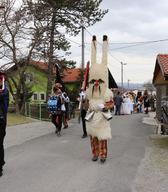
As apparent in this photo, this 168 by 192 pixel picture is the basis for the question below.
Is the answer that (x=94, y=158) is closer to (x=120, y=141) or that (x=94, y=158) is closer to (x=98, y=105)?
(x=98, y=105)

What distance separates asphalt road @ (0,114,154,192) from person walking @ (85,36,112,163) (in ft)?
1.17

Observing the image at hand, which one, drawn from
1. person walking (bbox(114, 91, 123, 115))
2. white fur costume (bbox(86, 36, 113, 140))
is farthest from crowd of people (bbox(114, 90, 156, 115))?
white fur costume (bbox(86, 36, 113, 140))

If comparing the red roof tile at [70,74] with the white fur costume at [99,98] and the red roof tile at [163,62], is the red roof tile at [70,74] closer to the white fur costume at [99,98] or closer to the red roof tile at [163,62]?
the red roof tile at [163,62]

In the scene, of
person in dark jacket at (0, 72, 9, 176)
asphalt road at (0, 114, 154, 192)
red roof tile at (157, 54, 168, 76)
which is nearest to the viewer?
asphalt road at (0, 114, 154, 192)

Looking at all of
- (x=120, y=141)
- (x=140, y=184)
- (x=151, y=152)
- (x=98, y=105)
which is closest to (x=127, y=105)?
(x=120, y=141)

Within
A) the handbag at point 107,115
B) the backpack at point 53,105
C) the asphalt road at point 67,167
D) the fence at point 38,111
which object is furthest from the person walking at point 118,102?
the handbag at point 107,115

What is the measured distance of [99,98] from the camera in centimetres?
1024

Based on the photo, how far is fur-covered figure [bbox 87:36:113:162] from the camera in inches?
396

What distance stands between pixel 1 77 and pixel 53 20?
2627cm

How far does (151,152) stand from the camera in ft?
39.5

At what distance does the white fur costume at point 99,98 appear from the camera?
10062 mm

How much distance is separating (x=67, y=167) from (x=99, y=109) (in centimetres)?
154

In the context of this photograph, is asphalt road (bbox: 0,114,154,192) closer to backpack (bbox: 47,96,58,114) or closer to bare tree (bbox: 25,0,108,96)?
backpack (bbox: 47,96,58,114)

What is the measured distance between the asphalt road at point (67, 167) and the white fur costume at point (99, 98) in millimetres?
690
